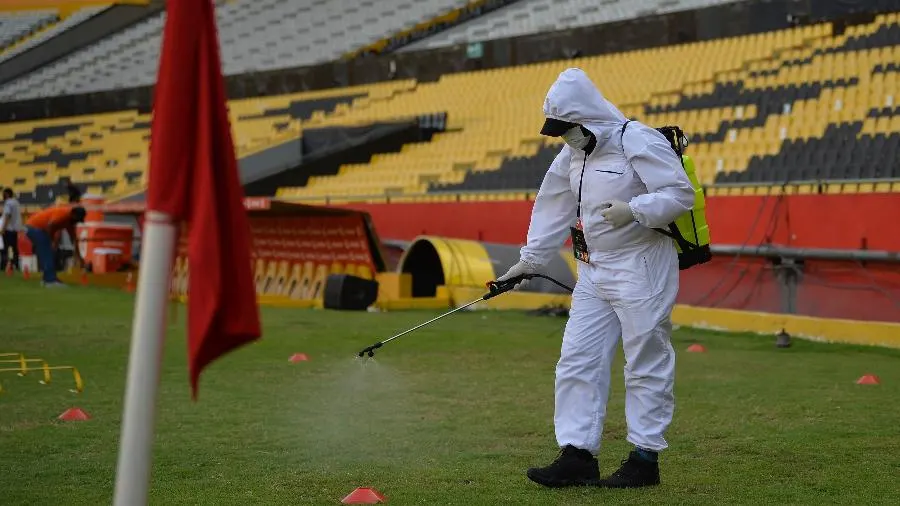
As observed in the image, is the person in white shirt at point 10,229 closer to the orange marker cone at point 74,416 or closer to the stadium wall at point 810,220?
the stadium wall at point 810,220

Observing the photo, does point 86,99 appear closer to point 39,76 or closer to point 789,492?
point 39,76

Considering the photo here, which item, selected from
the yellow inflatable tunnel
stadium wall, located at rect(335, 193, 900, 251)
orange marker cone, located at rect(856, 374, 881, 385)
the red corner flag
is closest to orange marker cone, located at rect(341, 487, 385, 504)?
the red corner flag

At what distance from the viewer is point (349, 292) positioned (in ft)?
58.4

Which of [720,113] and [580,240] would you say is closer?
[580,240]

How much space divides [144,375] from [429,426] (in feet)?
16.5

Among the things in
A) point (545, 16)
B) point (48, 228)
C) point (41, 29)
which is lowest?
point (48, 228)

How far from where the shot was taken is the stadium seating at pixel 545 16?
27906 mm

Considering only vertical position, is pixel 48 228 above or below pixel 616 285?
below

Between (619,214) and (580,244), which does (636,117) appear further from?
(619,214)

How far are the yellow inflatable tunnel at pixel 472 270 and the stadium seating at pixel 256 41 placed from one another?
1768 cm

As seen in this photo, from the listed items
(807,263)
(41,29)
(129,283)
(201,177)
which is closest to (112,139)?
(41,29)

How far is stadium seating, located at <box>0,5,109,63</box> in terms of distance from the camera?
4519 centimetres

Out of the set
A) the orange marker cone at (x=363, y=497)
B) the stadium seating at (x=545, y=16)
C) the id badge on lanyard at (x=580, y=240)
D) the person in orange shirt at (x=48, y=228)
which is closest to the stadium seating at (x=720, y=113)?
the stadium seating at (x=545, y=16)

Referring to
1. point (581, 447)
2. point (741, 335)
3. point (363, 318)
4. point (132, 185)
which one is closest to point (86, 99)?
point (132, 185)
